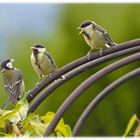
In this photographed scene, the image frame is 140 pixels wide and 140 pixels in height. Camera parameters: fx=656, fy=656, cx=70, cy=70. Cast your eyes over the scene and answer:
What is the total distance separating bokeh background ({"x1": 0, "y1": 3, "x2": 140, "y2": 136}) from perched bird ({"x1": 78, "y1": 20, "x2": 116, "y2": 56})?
2.99 metres

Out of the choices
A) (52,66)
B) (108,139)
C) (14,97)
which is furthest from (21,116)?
(14,97)

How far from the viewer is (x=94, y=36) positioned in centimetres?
177

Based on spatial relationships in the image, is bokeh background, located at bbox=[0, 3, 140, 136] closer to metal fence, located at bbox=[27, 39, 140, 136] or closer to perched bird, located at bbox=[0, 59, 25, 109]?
perched bird, located at bbox=[0, 59, 25, 109]

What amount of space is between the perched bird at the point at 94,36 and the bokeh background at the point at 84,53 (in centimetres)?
299

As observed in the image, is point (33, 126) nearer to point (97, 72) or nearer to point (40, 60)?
point (97, 72)

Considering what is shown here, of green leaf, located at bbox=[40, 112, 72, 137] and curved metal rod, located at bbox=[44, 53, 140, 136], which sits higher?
curved metal rod, located at bbox=[44, 53, 140, 136]

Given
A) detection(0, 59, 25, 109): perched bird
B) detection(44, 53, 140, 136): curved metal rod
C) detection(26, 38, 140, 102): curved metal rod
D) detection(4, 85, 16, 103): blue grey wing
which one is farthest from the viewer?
detection(0, 59, 25, 109): perched bird

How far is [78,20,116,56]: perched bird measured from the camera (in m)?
1.73

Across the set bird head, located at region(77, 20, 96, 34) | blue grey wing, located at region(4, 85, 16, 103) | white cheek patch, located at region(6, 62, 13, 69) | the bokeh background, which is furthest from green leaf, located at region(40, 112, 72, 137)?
the bokeh background

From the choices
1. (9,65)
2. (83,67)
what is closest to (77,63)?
(83,67)

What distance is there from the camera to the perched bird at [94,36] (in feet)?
5.69

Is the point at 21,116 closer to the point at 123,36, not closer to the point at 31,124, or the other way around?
the point at 31,124

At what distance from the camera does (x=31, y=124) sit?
0.94 metres

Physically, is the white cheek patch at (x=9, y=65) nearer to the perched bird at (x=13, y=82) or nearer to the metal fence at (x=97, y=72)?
the perched bird at (x=13, y=82)
